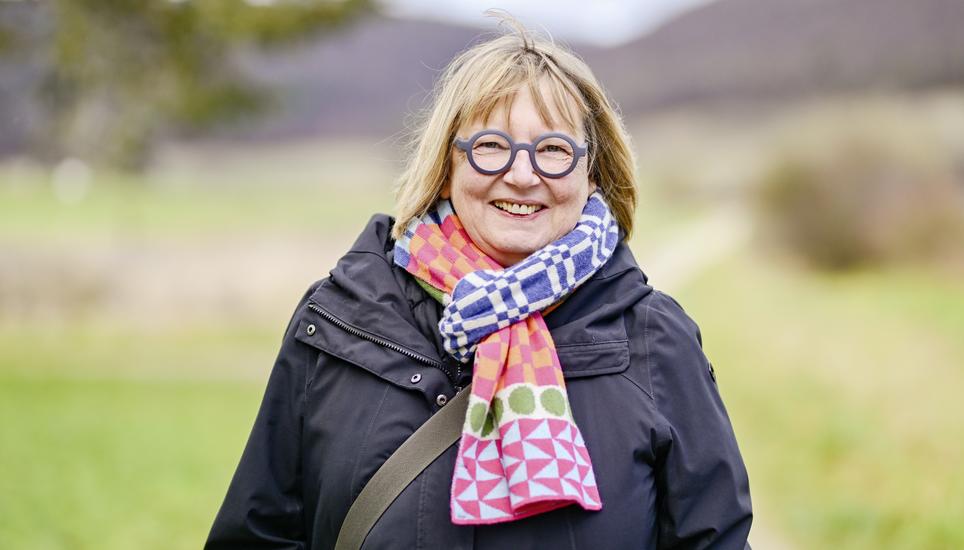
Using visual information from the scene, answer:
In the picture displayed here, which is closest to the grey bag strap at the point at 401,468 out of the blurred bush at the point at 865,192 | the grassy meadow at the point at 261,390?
the grassy meadow at the point at 261,390

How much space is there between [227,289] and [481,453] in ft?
38.6

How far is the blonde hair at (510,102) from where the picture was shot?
2.41 meters

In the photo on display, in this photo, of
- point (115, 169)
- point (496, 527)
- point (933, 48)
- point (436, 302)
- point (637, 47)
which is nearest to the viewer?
point (496, 527)

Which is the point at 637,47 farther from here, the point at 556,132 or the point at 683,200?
the point at 556,132

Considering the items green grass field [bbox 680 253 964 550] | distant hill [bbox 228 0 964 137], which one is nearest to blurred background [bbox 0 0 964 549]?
green grass field [bbox 680 253 964 550]

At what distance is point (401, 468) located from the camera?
2.29m

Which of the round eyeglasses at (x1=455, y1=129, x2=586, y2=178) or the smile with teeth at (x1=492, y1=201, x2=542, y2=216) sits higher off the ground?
the round eyeglasses at (x1=455, y1=129, x2=586, y2=178)

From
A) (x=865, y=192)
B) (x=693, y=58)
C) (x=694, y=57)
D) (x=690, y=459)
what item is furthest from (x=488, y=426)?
(x=694, y=57)

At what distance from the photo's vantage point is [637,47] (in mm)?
62969

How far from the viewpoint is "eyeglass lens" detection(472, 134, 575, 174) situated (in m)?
2.37

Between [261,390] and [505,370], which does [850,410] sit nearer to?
[261,390]

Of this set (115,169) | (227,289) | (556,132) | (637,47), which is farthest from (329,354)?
(637,47)

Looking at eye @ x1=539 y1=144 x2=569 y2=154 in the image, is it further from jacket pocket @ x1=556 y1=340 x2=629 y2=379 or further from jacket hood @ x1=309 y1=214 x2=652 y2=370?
jacket pocket @ x1=556 y1=340 x2=629 y2=379

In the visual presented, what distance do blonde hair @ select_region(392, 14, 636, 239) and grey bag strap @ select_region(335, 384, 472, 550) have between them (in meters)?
0.49
